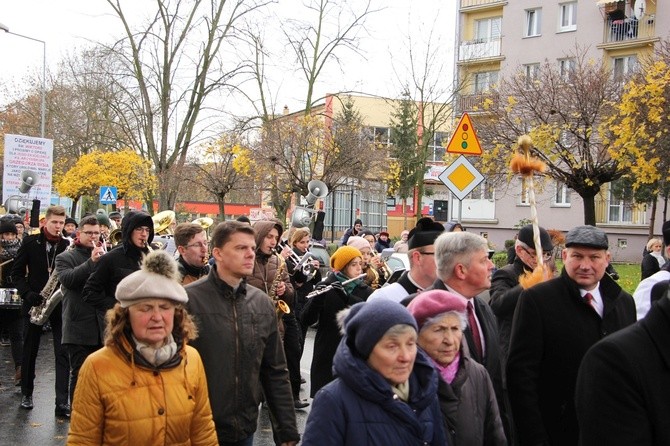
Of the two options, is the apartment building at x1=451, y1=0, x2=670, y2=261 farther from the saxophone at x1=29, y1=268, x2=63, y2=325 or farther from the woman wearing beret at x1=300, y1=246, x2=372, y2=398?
the woman wearing beret at x1=300, y1=246, x2=372, y2=398

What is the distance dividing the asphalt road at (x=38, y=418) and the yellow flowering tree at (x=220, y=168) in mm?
19403

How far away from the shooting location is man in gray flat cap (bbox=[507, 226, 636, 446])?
15.3 ft

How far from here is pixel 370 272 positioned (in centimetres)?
909

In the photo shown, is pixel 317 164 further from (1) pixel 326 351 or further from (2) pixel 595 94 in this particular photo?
(1) pixel 326 351

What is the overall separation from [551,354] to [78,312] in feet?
16.0

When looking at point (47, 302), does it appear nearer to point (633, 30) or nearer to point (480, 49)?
point (633, 30)

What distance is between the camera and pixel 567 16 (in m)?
42.9

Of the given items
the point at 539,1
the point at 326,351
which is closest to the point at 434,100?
the point at 539,1

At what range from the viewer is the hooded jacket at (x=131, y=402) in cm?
388

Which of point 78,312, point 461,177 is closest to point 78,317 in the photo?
point 78,312

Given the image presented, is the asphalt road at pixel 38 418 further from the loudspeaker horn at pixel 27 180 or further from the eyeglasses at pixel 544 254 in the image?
the loudspeaker horn at pixel 27 180

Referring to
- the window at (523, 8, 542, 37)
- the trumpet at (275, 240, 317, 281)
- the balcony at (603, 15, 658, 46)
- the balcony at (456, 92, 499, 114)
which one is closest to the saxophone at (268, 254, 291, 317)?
the trumpet at (275, 240, 317, 281)

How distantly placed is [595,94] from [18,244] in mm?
16900

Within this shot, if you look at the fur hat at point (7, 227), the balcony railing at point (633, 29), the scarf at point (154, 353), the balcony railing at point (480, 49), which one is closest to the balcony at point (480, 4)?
Answer: the balcony railing at point (480, 49)
